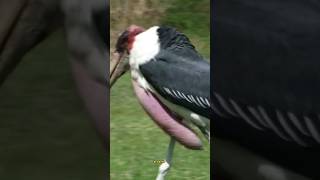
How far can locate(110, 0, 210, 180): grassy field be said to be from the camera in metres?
2.43

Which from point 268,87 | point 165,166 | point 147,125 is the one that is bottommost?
point 165,166

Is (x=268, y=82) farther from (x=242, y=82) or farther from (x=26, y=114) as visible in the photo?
(x=26, y=114)

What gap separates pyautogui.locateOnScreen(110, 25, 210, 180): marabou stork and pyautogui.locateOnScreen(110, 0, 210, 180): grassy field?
26 mm

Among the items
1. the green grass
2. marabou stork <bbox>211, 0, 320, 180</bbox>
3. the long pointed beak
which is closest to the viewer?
marabou stork <bbox>211, 0, 320, 180</bbox>

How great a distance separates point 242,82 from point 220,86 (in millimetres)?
82

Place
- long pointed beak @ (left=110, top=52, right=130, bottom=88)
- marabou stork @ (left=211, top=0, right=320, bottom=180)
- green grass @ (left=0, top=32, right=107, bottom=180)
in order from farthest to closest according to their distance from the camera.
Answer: green grass @ (left=0, top=32, right=107, bottom=180) < long pointed beak @ (left=110, top=52, right=130, bottom=88) < marabou stork @ (left=211, top=0, right=320, bottom=180)

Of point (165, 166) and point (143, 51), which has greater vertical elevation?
point (143, 51)

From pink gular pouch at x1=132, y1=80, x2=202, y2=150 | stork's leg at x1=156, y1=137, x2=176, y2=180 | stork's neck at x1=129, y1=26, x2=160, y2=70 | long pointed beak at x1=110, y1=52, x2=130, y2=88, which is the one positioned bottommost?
stork's leg at x1=156, y1=137, x2=176, y2=180

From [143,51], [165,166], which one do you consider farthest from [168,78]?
[165,166]

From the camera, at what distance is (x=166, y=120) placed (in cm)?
249

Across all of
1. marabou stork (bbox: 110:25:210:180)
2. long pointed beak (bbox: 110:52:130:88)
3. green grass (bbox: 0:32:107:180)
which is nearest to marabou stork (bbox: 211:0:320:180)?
marabou stork (bbox: 110:25:210:180)

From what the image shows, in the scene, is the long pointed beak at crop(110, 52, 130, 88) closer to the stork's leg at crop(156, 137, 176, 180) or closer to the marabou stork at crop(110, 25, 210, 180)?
the marabou stork at crop(110, 25, 210, 180)

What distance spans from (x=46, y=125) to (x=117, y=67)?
39cm

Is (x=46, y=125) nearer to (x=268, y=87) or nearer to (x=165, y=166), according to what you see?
(x=165, y=166)
